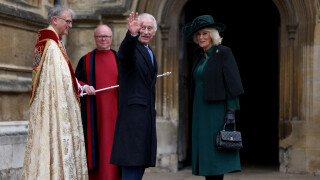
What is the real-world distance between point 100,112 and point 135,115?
140cm

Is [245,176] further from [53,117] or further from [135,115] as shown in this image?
[135,115]

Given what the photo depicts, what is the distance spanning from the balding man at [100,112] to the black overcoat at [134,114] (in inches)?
47.9

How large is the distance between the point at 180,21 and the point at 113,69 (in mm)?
3213

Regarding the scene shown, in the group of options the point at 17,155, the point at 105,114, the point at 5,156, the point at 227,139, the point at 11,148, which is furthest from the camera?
the point at 17,155

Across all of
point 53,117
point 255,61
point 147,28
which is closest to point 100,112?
point 53,117

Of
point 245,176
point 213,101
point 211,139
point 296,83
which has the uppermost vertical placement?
point 296,83

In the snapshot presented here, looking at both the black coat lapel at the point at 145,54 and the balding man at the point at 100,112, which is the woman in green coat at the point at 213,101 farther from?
the balding man at the point at 100,112

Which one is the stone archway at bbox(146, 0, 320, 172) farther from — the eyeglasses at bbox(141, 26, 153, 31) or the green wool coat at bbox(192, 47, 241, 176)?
the eyeglasses at bbox(141, 26, 153, 31)

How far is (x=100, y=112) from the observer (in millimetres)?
5977

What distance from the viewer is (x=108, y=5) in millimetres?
8609

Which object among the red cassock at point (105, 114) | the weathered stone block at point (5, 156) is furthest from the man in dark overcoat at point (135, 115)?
the weathered stone block at point (5, 156)

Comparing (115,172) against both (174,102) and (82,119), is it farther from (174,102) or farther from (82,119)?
(174,102)

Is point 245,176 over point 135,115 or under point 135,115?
under

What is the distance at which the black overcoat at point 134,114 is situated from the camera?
4.62 m
